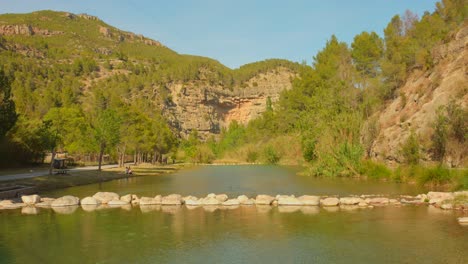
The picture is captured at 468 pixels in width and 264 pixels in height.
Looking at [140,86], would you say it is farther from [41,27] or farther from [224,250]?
[224,250]

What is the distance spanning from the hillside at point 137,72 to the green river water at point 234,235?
9020 cm

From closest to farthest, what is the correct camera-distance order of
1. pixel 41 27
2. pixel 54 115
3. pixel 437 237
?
1. pixel 437 237
2. pixel 54 115
3. pixel 41 27

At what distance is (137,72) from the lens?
143875 mm

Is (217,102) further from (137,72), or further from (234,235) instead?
(234,235)

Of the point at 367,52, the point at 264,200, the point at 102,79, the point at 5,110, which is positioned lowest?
the point at 264,200

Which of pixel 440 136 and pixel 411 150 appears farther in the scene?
pixel 411 150

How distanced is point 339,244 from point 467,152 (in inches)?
778

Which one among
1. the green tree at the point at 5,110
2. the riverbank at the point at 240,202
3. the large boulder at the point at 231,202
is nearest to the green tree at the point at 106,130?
the green tree at the point at 5,110

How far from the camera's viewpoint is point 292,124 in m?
84.6

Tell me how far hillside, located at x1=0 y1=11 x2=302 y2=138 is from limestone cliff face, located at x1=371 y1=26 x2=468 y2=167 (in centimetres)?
7645

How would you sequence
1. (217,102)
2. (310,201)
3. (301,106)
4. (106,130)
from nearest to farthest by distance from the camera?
(310,201), (106,130), (301,106), (217,102)

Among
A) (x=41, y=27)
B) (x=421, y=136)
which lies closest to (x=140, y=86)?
(x=41, y=27)

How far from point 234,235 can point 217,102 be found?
136 meters

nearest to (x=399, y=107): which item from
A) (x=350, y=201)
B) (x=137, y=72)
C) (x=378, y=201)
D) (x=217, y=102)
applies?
(x=378, y=201)
